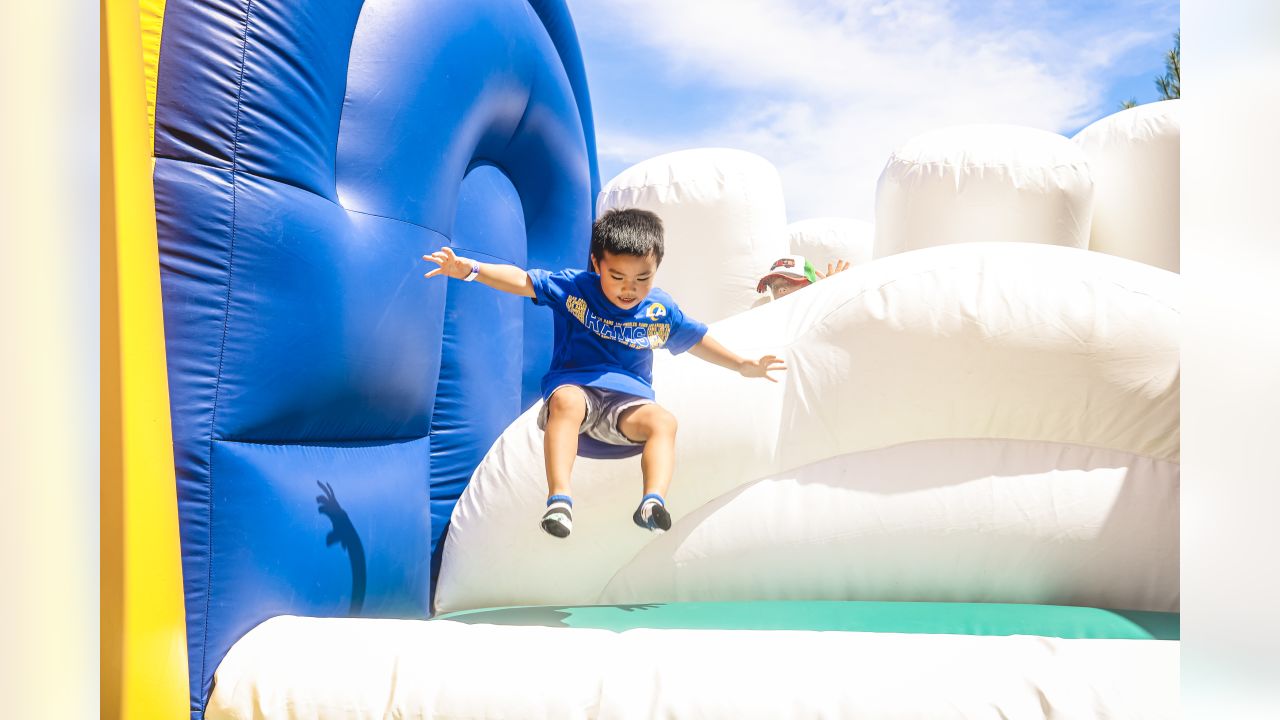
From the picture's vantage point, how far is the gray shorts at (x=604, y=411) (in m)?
1.42

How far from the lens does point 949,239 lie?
9.40 feet

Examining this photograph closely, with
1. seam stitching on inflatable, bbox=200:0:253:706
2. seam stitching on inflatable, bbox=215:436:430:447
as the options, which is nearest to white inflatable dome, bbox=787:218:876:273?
seam stitching on inflatable, bbox=215:436:430:447

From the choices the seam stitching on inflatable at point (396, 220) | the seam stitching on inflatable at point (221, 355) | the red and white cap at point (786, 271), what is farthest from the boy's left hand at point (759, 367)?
the red and white cap at point (786, 271)

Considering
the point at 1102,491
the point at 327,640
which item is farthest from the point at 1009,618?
the point at 327,640

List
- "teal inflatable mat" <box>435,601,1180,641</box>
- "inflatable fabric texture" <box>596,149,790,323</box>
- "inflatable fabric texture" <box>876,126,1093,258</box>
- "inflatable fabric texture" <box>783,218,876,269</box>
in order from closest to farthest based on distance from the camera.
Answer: "teal inflatable mat" <box>435,601,1180,641</box>, "inflatable fabric texture" <box>876,126,1093,258</box>, "inflatable fabric texture" <box>596,149,790,323</box>, "inflatable fabric texture" <box>783,218,876,269</box>

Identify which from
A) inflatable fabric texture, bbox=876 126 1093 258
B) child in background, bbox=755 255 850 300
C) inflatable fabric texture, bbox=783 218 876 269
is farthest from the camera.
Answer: inflatable fabric texture, bbox=783 218 876 269

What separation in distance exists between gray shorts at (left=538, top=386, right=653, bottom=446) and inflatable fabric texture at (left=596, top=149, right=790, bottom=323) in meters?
2.04

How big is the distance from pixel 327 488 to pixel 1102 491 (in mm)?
1339

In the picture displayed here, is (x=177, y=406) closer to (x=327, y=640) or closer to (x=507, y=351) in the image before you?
(x=327, y=640)

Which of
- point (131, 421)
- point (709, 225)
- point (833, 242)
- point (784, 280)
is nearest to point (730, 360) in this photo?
point (131, 421)

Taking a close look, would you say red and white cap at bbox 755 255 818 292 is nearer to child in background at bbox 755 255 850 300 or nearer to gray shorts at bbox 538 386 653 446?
child in background at bbox 755 255 850 300

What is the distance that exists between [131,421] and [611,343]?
737mm

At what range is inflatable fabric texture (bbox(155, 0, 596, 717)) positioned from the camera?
3.78 ft

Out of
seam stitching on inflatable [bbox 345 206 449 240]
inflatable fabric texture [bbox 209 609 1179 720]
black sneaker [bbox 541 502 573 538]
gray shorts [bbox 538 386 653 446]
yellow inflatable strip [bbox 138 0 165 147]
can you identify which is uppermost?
yellow inflatable strip [bbox 138 0 165 147]
